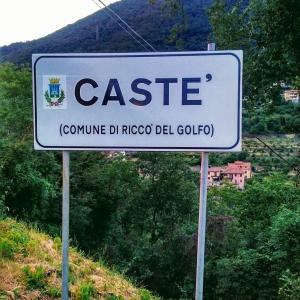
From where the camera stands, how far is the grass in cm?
307

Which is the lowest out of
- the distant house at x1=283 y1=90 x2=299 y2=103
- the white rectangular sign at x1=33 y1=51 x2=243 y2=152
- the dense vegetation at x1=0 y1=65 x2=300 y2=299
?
the dense vegetation at x1=0 y1=65 x2=300 y2=299

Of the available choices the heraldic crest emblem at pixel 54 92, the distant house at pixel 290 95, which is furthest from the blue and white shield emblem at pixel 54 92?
the distant house at pixel 290 95

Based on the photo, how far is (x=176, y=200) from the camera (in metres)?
27.6

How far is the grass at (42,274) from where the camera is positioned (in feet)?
10.1

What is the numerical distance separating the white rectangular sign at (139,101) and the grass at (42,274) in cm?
125

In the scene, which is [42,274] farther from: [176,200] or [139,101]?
[176,200]

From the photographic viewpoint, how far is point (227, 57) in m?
2.11

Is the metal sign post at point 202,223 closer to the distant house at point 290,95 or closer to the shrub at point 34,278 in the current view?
the shrub at point 34,278

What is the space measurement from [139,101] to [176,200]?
84.3 feet

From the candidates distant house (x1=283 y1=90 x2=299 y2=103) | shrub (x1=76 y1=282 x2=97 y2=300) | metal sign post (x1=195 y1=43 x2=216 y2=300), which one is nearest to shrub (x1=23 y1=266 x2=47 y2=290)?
shrub (x1=76 y1=282 x2=97 y2=300)

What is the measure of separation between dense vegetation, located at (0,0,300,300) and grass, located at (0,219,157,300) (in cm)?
305

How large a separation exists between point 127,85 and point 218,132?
487mm

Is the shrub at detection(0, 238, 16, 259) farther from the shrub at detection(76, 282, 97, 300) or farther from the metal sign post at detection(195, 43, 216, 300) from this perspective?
the metal sign post at detection(195, 43, 216, 300)

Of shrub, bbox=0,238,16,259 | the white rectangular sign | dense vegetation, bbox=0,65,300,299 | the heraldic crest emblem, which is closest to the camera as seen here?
the white rectangular sign
